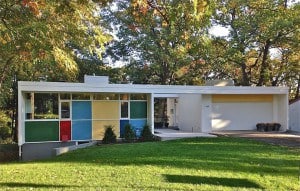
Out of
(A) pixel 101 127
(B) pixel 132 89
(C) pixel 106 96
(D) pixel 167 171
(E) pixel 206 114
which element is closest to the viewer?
(D) pixel 167 171

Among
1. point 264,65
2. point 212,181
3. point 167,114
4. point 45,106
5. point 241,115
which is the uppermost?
point 264,65

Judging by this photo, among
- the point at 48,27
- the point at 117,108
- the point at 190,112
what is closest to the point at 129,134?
the point at 117,108

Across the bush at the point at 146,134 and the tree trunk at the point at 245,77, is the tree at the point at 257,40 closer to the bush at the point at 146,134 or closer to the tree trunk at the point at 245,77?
the tree trunk at the point at 245,77

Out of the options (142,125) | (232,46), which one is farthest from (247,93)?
(142,125)

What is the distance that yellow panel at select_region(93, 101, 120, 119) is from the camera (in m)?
23.2

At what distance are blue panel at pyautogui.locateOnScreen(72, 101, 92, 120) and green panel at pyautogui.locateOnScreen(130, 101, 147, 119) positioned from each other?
2.36 metres

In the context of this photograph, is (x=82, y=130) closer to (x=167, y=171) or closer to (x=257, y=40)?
(x=167, y=171)

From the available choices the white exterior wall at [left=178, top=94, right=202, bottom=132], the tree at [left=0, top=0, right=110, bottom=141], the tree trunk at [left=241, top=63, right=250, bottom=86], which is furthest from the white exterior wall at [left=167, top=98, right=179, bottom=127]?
the tree at [left=0, top=0, right=110, bottom=141]

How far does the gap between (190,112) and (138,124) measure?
5952 millimetres

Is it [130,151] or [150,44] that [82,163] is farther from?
[150,44]

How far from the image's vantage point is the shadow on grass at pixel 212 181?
32.2 feet

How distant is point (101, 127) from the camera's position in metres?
23.2

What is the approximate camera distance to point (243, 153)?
14836 mm

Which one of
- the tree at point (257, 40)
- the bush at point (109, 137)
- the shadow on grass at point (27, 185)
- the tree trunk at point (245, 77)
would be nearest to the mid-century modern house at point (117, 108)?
the bush at point (109, 137)
